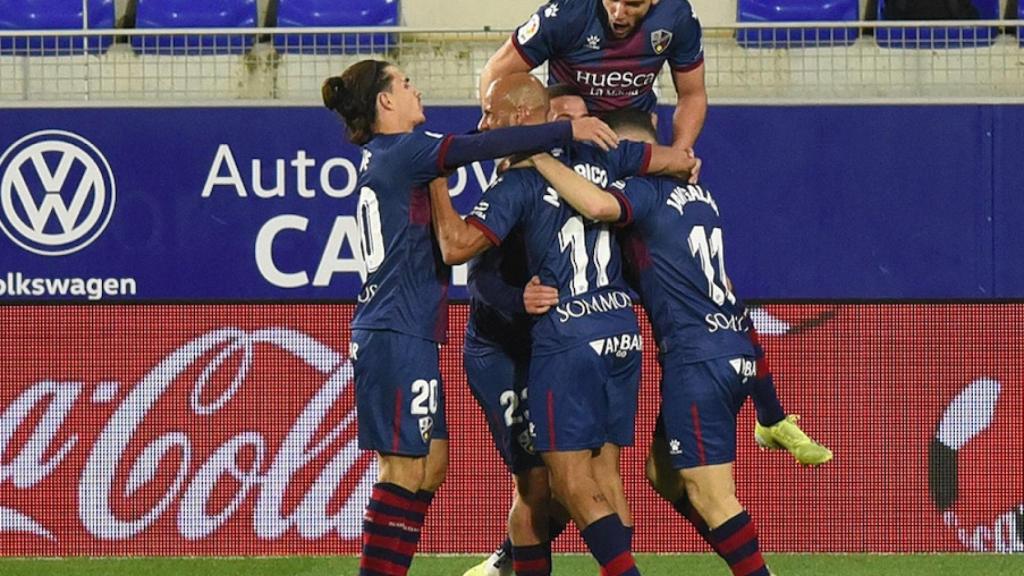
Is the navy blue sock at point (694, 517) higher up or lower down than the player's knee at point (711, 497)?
lower down

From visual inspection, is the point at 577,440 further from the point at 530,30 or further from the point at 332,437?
the point at 332,437

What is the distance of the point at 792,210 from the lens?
8844 millimetres

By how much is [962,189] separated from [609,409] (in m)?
3.87

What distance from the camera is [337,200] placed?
29.1ft

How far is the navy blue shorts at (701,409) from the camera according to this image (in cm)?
543

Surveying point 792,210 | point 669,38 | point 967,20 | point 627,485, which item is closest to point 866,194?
point 792,210

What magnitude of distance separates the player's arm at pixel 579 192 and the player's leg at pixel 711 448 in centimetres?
50

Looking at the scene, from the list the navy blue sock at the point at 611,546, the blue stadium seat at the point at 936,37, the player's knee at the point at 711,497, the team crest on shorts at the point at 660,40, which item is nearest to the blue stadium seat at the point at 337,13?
the blue stadium seat at the point at 936,37

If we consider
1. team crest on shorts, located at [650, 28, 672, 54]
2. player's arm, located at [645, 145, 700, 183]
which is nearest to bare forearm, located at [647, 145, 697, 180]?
player's arm, located at [645, 145, 700, 183]

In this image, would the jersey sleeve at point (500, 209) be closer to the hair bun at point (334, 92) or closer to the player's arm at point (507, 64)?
the hair bun at point (334, 92)

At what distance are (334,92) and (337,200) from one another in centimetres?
349

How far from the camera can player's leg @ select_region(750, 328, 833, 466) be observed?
5793mm

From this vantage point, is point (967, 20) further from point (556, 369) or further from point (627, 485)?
point (556, 369)

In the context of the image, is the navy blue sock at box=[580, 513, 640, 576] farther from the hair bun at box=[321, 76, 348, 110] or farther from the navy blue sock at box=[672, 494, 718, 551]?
the hair bun at box=[321, 76, 348, 110]
